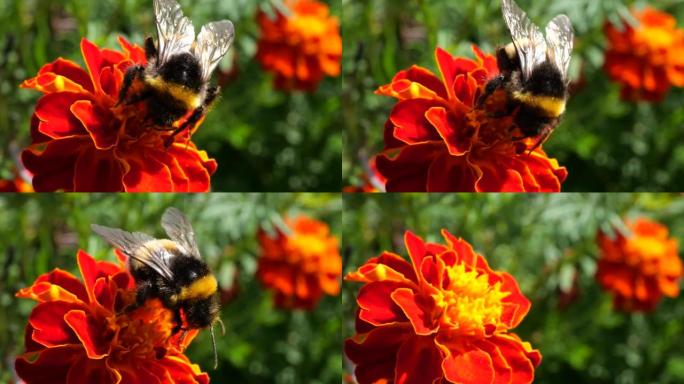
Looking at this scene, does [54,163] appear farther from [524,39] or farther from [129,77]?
[524,39]

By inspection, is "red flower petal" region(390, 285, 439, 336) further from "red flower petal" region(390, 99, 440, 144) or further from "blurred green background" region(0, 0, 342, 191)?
"blurred green background" region(0, 0, 342, 191)

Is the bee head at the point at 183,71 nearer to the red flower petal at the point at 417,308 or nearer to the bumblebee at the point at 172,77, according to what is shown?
the bumblebee at the point at 172,77

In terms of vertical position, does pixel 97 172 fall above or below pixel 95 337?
above

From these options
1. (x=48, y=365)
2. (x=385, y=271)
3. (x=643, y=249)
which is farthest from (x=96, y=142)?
(x=643, y=249)

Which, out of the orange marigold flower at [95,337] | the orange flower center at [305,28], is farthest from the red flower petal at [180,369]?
the orange flower center at [305,28]

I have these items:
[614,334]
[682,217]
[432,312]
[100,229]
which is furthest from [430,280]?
[682,217]

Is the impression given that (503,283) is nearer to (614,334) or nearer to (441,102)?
(441,102)

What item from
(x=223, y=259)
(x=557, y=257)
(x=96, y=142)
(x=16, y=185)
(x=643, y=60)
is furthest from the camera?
(x=643, y=60)
